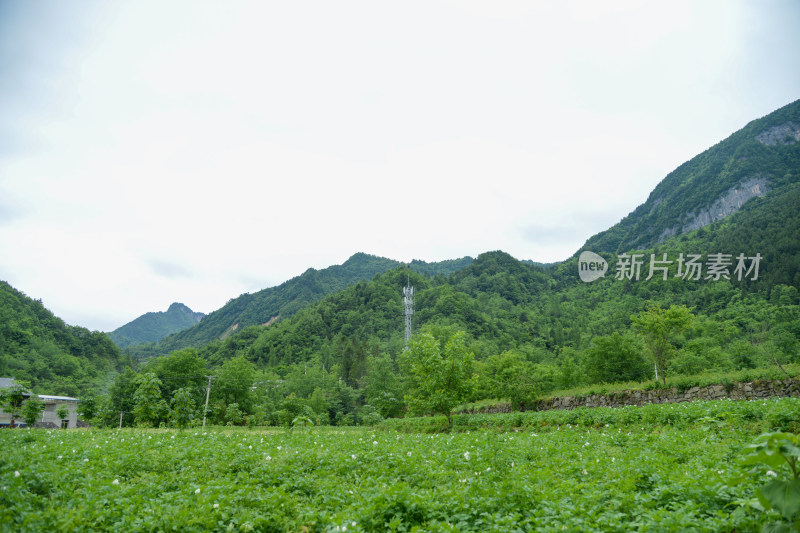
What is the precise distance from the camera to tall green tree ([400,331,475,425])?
23062 millimetres

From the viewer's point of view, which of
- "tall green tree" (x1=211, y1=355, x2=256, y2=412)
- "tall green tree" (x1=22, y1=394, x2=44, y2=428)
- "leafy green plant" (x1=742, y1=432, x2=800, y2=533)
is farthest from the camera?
"tall green tree" (x1=211, y1=355, x2=256, y2=412)

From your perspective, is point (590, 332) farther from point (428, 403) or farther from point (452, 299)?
point (428, 403)

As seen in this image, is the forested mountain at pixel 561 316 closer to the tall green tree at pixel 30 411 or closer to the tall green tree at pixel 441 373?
the tall green tree at pixel 441 373

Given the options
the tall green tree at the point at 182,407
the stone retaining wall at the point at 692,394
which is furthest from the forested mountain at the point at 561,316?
the tall green tree at the point at 182,407

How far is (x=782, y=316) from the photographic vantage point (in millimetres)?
47375

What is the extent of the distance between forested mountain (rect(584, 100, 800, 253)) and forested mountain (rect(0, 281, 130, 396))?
162765 mm

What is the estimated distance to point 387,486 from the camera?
20.1 feet

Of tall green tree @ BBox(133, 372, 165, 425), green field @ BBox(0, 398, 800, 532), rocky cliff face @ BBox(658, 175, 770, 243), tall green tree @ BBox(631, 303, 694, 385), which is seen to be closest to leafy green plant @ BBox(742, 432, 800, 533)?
green field @ BBox(0, 398, 800, 532)

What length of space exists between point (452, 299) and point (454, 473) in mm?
94372

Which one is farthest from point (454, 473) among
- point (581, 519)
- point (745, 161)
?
point (745, 161)

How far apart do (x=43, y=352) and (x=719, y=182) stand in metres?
210

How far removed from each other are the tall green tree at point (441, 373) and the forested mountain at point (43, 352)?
7309 cm

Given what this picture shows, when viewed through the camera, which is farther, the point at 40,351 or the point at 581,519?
the point at 40,351

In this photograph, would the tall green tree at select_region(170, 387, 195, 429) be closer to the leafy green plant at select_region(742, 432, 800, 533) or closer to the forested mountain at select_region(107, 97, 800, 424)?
the forested mountain at select_region(107, 97, 800, 424)
